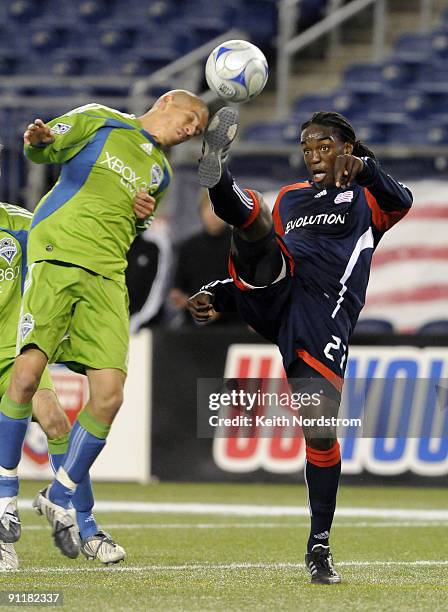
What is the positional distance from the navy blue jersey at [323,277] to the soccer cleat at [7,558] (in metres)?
1.43

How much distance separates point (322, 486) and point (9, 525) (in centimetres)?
139

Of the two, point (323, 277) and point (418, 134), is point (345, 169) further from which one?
point (418, 134)

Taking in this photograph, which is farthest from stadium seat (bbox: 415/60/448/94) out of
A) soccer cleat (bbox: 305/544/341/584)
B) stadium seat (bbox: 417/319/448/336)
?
soccer cleat (bbox: 305/544/341/584)

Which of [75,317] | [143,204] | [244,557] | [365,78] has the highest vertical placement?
[365,78]

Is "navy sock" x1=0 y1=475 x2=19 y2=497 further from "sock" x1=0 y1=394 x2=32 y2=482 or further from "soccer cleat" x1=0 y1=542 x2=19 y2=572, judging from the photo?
"soccer cleat" x1=0 y1=542 x2=19 y2=572

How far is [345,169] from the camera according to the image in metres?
5.48

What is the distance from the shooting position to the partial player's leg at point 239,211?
5.52 meters

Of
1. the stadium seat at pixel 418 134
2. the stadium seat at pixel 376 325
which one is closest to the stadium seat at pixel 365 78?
the stadium seat at pixel 418 134

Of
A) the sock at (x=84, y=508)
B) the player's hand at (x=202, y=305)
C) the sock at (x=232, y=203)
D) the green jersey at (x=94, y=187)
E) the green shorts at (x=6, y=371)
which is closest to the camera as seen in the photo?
the sock at (x=232, y=203)

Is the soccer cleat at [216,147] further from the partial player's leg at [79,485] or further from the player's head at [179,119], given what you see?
the partial player's leg at [79,485]

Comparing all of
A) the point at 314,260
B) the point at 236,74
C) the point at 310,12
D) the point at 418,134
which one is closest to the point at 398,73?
the point at 418,134

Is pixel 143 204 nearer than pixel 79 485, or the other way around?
pixel 143 204

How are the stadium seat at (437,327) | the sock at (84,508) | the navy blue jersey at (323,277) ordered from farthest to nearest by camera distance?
1. the stadium seat at (437,327)
2. the sock at (84,508)
3. the navy blue jersey at (323,277)

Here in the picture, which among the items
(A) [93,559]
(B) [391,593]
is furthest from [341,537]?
(B) [391,593]
